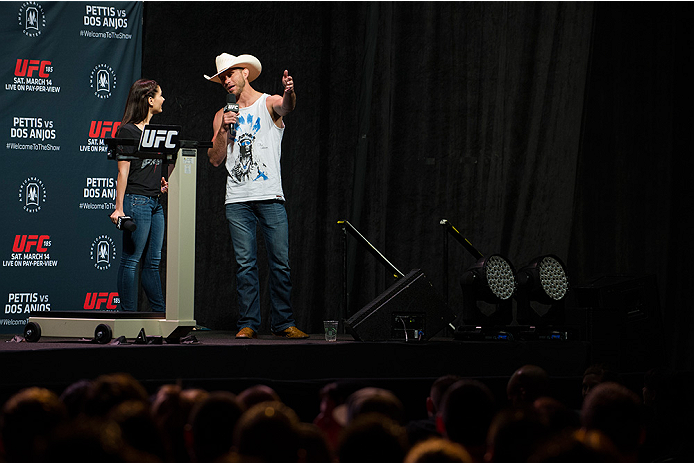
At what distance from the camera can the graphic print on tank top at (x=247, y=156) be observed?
14.7ft

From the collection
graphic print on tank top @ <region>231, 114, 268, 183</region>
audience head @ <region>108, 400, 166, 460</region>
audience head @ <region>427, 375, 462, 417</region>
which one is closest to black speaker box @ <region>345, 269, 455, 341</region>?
graphic print on tank top @ <region>231, 114, 268, 183</region>

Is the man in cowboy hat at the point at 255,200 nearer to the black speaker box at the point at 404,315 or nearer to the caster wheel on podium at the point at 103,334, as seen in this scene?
the black speaker box at the point at 404,315

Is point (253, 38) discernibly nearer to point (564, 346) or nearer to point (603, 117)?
Answer: point (603, 117)

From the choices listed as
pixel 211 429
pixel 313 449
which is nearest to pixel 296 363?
pixel 211 429

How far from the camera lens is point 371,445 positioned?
3.75ft

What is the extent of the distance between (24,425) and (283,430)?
45 cm

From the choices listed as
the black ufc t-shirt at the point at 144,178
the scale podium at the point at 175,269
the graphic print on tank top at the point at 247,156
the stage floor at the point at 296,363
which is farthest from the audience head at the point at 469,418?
the black ufc t-shirt at the point at 144,178

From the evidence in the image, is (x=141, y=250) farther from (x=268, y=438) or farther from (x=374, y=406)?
(x=268, y=438)

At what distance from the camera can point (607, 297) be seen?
4.61 meters

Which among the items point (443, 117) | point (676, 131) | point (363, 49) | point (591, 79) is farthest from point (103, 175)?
point (676, 131)

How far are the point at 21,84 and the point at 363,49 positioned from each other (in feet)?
8.30

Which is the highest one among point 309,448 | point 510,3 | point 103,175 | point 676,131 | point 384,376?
point 510,3

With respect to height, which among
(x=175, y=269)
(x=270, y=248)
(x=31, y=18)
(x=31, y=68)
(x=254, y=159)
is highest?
(x=31, y=18)

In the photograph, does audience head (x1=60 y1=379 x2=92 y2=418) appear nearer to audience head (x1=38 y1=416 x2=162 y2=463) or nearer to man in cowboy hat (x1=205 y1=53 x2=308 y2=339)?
audience head (x1=38 y1=416 x2=162 y2=463)
